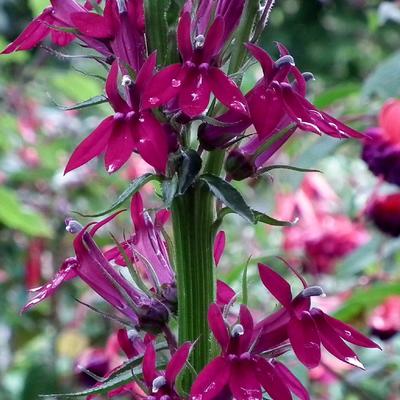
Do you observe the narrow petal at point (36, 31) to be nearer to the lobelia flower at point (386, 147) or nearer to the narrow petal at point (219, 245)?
the narrow petal at point (219, 245)

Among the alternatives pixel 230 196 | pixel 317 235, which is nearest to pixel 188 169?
pixel 230 196

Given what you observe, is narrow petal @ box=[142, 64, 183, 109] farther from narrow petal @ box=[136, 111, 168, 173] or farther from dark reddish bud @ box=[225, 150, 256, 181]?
dark reddish bud @ box=[225, 150, 256, 181]

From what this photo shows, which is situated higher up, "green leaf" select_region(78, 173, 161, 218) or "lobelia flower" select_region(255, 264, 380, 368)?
"green leaf" select_region(78, 173, 161, 218)

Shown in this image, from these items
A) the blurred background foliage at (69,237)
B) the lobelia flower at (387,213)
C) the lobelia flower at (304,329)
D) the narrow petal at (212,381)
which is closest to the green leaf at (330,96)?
the blurred background foliage at (69,237)

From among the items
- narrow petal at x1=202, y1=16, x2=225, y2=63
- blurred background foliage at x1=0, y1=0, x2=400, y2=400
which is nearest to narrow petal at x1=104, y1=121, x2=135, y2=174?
narrow petal at x1=202, y1=16, x2=225, y2=63

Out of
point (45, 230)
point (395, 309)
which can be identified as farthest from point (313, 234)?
point (45, 230)

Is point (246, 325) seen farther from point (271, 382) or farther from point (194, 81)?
point (194, 81)
